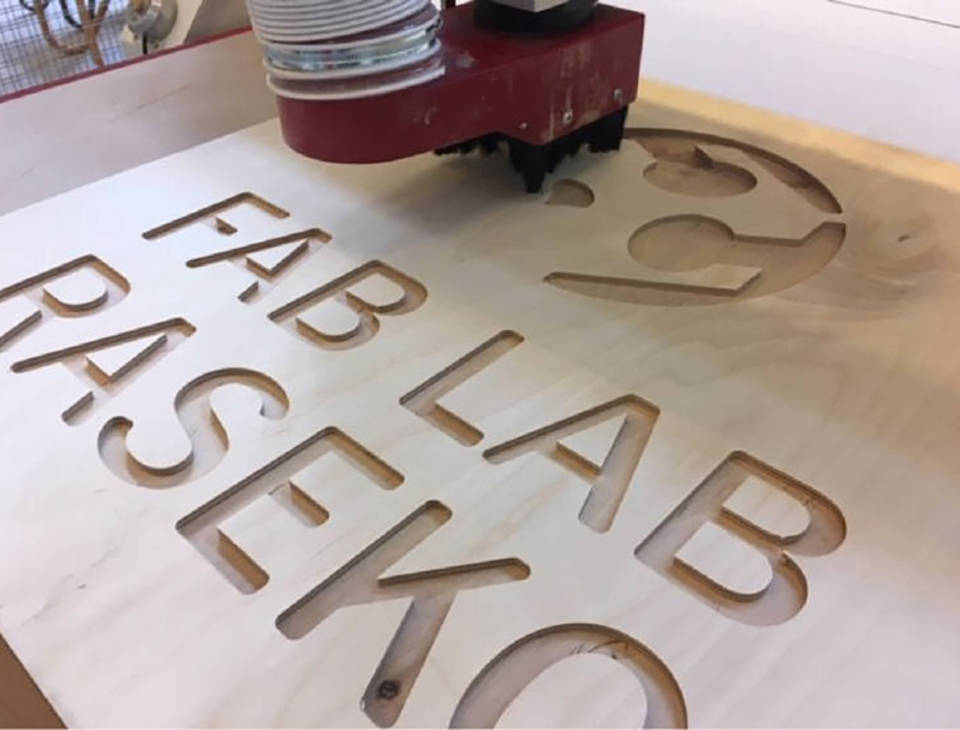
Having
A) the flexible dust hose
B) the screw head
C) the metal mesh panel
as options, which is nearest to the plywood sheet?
the screw head

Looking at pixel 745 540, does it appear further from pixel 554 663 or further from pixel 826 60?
pixel 826 60

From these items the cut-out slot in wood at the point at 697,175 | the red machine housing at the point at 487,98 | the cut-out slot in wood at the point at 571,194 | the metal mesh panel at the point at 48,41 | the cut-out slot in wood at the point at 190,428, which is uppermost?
the red machine housing at the point at 487,98

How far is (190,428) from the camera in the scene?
1.49 ft

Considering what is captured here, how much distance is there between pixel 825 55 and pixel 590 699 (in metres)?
0.77

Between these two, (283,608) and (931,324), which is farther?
(931,324)

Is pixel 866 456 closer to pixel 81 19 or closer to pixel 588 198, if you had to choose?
pixel 588 198

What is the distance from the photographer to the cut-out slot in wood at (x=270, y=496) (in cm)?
38

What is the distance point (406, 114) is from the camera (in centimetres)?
54

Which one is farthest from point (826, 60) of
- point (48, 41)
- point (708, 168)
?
point (48, 41)

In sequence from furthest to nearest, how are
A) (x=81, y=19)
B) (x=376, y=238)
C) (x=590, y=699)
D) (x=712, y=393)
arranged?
(x=81, y=19), (x=376, y=238), (x=712, y=393), (x=590, y=699)

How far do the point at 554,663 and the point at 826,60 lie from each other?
744 mm

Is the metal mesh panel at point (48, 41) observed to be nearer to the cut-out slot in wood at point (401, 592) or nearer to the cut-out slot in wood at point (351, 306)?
the cut-out slot in wood at point (351, 306)

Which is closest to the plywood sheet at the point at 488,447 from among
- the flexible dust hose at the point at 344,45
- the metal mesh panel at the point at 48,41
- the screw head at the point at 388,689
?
the screw head at the point at 388,689

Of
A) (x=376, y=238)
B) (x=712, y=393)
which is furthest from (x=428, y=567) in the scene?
(x=376, y=238)
